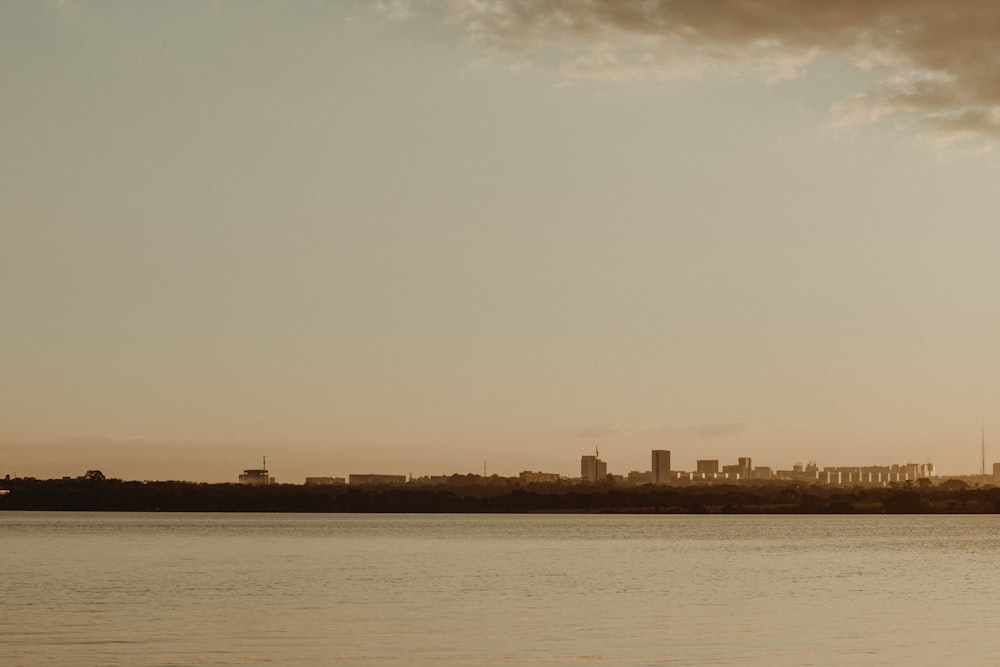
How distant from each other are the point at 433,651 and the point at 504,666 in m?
4.87

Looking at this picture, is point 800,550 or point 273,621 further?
point 800,550

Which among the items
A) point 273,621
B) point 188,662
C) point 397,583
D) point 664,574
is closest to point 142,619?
point 273,621

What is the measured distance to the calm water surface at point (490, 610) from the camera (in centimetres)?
4866

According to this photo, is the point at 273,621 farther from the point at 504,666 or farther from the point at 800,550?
the point at 800,550

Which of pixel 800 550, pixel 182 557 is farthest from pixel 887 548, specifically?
pixel 182 557

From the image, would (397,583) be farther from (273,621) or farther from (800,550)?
(800,550)

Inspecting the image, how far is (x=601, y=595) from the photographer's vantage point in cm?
7575

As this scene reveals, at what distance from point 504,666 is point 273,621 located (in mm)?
17438

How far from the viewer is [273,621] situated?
196 feet

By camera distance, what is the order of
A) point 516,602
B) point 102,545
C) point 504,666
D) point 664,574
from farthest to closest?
point 102,545 → point 664,574 → point 516,602 → point 504,666

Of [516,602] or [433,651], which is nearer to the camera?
[433,651]

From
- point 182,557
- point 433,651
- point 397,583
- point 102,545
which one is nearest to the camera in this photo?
point 433,651

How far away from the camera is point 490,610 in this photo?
216ft

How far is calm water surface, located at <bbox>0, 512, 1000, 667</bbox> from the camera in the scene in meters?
48.7
